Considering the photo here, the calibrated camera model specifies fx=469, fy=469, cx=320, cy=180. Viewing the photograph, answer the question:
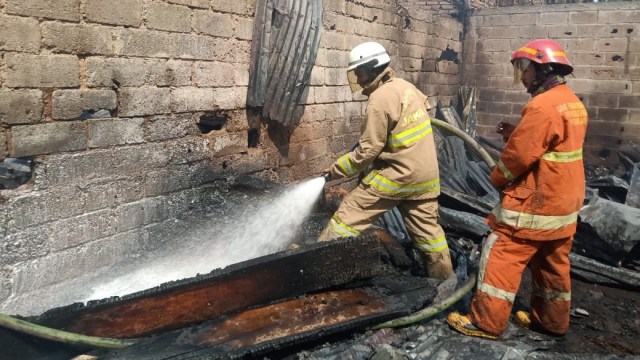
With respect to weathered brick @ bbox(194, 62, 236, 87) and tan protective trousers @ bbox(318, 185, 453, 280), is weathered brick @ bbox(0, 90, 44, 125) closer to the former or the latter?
weathered brick @ bbox(194, 62, 236, 87)

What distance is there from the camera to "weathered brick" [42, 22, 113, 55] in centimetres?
352

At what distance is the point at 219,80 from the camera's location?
493cm

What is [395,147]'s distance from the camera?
393 centimetres

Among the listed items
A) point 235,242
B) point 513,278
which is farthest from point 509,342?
point 235,242

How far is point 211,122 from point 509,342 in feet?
11.2

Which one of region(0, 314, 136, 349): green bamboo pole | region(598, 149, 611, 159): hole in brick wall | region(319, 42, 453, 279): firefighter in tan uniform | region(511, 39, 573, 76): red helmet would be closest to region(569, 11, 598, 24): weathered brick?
region(598, 149, 611, 159): hole in brick wall

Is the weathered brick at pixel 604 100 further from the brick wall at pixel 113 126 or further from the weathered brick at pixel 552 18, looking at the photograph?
the brick wall at pixel 113 126

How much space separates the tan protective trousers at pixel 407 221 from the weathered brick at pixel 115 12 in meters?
2.41

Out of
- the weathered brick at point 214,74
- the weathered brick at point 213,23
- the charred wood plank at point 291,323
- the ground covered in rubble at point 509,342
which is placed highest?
the weathered brick at point 213,23

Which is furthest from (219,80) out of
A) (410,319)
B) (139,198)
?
(410,319)

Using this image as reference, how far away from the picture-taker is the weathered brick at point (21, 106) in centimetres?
332

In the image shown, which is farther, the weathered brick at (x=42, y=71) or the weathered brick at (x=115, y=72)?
the weathered brick at (x=115, y=72)

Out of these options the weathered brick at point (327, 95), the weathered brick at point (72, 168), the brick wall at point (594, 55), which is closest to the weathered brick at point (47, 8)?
the weathered brick at point (72, 168)

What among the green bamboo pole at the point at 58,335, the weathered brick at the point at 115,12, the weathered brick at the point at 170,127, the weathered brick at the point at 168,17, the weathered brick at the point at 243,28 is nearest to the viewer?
the green bamboo pole at the point at 58,335
